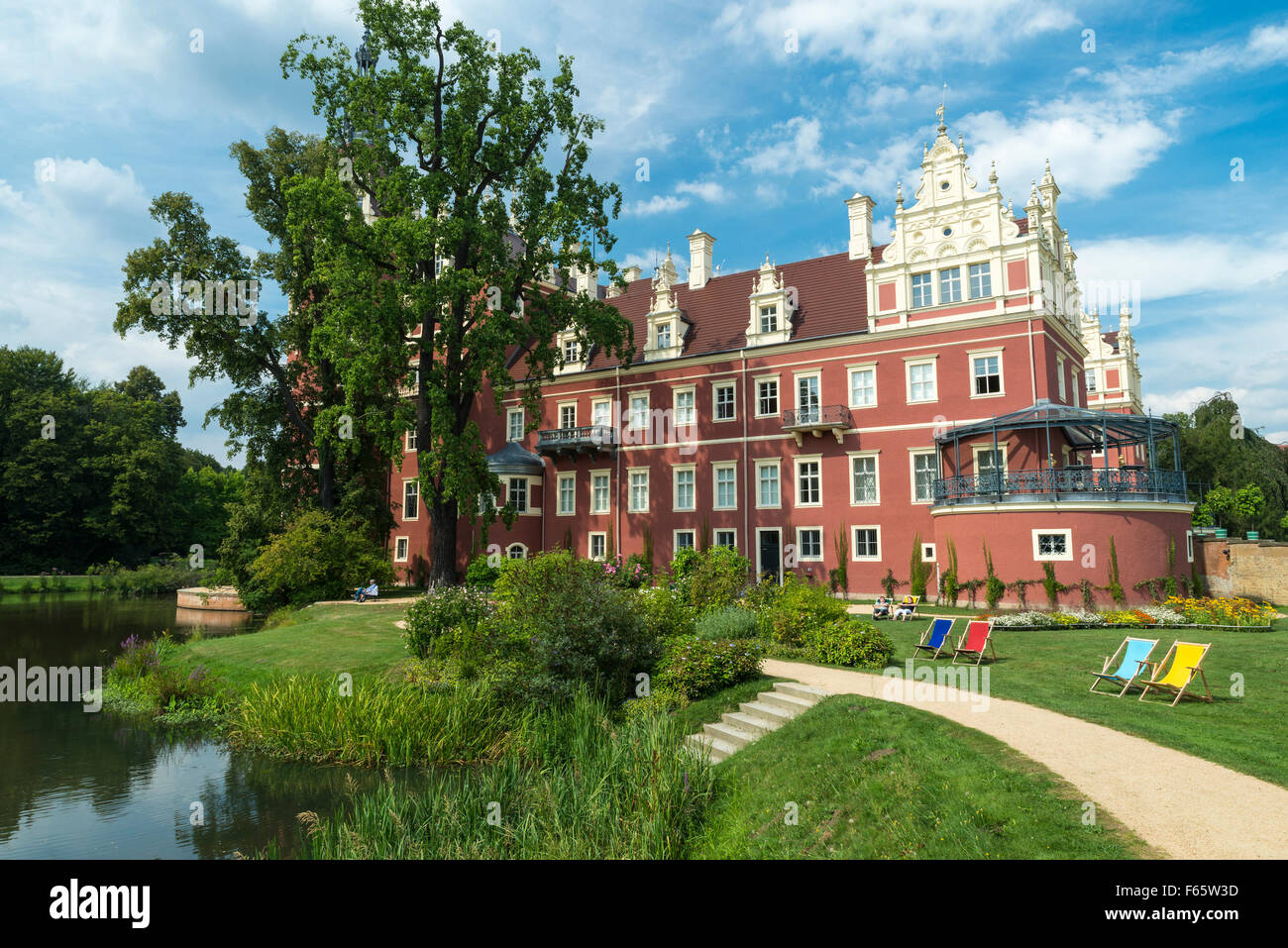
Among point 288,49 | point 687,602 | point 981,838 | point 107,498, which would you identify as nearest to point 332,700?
point 687,602

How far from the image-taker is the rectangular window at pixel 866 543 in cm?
2812

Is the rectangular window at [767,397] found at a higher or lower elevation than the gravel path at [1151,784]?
higher

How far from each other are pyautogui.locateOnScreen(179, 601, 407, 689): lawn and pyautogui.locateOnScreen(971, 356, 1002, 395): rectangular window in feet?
68.3

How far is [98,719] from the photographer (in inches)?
586

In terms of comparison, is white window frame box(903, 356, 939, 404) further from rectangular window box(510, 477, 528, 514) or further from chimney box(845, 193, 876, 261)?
rectangular window box(510, 477, 528, 514)

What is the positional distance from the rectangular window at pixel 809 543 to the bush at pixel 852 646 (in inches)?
586

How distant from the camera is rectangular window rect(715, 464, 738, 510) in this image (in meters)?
31.7

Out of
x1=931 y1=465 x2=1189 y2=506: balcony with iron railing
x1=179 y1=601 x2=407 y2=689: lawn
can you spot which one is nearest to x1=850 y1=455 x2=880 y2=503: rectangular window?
x1=931 y1=465 x2=1189 y2=506: balcony with iron railing

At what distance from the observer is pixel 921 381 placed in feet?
91.5

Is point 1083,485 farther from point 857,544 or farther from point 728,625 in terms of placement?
point 728,625

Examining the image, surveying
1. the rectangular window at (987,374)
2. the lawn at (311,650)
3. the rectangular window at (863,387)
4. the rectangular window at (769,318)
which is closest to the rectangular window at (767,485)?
the rectangular window at (863,387)

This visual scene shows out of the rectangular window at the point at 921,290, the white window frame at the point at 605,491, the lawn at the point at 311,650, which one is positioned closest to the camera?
the lawn at the point at 311,650

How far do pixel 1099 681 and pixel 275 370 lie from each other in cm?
3189

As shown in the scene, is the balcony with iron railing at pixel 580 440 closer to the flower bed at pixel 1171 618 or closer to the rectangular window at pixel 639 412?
the rectangular window at pixel 639 412
